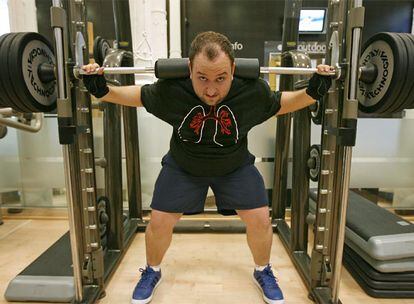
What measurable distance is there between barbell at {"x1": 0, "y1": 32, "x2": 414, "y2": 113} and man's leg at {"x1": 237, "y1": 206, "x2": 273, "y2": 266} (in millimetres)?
648

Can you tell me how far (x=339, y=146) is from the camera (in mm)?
1383

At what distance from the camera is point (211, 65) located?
3.90 ft

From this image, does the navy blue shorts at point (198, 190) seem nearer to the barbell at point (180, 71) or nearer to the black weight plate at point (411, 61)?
the barbell at point (180, 71)

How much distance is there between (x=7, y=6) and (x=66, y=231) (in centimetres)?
191

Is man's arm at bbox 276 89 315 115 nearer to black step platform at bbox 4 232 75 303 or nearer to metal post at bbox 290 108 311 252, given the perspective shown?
metal post at bbox 290 108 311 252

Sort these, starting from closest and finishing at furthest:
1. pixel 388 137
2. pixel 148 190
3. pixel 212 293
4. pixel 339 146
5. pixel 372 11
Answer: pixel 339 146
pixel 212 293
pixel 388 137
pixel 148 190
pixel 372 11

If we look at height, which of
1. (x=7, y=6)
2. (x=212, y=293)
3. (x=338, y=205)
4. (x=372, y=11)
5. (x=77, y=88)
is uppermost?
(x=372, y=11)

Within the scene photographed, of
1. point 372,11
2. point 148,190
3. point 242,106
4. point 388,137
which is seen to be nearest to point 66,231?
point 148,190

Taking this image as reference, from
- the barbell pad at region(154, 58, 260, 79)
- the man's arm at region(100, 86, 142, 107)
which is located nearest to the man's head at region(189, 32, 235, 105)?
the barbell pad at region(154, 58, 260, 79)

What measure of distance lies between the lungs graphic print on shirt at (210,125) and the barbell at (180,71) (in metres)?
0.17

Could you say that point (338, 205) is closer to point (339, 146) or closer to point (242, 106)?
point (339, 146)

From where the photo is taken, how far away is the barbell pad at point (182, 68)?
4.50ft

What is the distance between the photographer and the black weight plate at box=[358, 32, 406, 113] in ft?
3.93

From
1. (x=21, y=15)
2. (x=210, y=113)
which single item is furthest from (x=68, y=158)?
(x=21, y=15)
